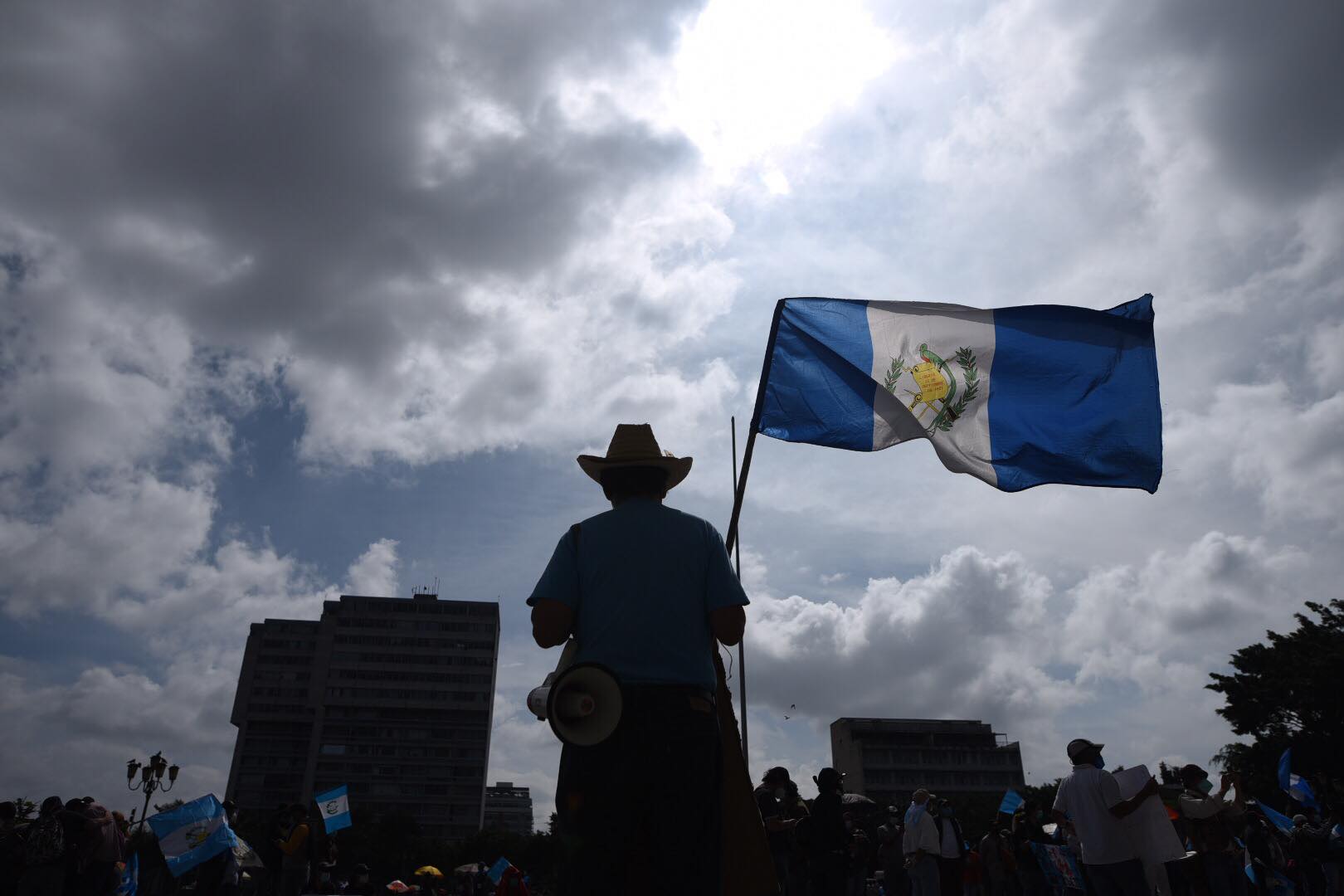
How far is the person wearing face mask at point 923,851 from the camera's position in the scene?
10750 mm

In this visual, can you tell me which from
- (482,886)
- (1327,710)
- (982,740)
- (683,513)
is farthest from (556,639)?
(982,740)

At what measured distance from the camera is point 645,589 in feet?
10.3

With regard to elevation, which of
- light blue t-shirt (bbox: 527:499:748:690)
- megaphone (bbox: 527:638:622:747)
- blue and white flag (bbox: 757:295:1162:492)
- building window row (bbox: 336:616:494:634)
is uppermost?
building window row (bbox: 336:616:494:634)

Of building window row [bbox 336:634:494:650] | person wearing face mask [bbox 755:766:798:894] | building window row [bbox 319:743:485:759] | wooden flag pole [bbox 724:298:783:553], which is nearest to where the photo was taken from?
wooden flag pole [bbox 724:298:783:553]

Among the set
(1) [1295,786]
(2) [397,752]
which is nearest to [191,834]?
(1) [1295,786]

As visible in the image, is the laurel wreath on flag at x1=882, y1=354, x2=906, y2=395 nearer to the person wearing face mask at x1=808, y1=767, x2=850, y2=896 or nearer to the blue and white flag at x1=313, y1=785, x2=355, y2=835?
the person wearing face mask at x1=808, y1=767, x2=850, y2=896

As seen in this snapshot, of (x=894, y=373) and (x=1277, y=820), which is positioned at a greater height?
(x=894, y=373)

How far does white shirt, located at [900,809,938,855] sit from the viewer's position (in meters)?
10.7

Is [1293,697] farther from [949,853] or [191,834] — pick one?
[191,834]

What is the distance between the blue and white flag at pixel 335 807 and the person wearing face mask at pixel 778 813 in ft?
51.0

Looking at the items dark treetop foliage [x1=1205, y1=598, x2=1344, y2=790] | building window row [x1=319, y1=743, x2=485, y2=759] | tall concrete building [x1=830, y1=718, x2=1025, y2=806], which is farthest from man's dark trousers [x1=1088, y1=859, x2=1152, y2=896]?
building window row [x1=319, y1=743, x2=485, y2=759]

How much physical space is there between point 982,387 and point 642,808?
5734 mm

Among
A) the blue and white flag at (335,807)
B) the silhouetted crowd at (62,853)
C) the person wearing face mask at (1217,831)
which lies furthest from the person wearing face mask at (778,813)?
the blue and white flag at (335,807)

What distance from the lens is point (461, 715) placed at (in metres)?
141
